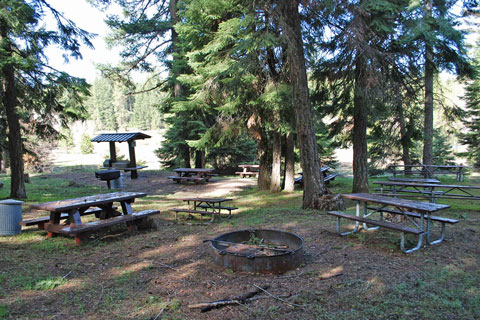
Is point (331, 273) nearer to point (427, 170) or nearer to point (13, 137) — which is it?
point (427, 170)

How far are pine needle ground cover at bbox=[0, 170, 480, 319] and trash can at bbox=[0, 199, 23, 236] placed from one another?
0.83 ft

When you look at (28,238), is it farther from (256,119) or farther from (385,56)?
(385,56)

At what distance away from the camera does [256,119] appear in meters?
11.6

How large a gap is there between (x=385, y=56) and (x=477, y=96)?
16.0 meters

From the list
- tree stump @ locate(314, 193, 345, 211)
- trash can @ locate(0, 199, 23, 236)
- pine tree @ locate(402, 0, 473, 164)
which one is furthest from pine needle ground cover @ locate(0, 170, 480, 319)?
pine tree @ locate(402, 0, 473, 164)

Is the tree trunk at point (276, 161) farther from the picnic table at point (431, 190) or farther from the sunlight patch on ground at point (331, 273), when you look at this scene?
the sunlight patch on ground at point (331, 273)

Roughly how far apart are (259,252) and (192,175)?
1417cm

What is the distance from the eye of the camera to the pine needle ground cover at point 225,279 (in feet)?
10.9

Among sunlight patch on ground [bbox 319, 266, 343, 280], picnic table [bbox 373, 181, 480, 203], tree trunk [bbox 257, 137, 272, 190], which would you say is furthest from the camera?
tree trunk [bbox 257, 137, 272, 190]

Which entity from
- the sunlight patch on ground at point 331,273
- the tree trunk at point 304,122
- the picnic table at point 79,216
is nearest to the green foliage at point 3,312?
the picnic table at point 79,216

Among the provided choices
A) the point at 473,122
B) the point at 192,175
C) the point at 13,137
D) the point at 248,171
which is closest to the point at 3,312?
the point at 13,137

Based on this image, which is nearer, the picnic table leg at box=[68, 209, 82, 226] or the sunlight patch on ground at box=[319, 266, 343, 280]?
the sunlight patch on ground at box=[319, 266, 343, 280]

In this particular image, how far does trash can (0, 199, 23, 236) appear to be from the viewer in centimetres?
684

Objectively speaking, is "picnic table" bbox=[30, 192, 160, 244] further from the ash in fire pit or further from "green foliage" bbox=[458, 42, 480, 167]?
"green foliage" bbox=[458, 42, 480, 167]
